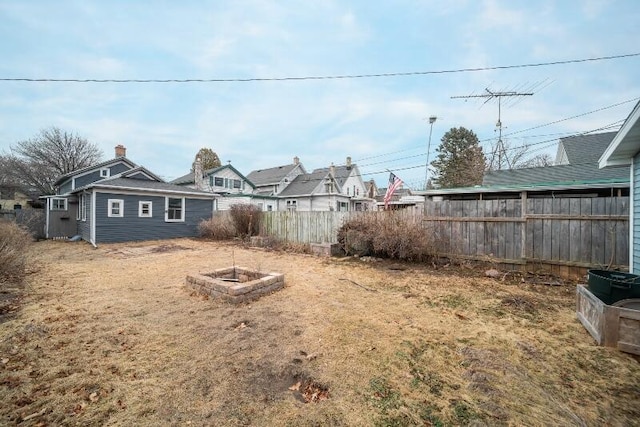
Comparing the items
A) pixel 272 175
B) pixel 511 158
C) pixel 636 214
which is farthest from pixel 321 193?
pixel 636 214

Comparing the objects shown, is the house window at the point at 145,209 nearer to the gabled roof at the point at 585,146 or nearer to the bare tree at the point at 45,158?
the gabled roof at the point at 585,146

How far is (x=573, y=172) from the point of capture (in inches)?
373

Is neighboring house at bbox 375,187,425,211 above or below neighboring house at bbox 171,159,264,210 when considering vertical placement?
below

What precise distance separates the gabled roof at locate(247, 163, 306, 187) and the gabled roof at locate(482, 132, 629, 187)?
21647 mm

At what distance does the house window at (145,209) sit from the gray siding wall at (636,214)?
17.7 m

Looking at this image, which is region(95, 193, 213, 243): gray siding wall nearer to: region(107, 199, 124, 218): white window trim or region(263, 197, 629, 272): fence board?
region(107, 199, 124, 218): white window trim

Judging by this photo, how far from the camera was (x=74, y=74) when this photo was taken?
800cm

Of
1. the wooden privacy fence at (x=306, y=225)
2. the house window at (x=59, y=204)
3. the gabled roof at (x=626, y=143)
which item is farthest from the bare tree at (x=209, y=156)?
the gabled roof at (x=626, y=143)

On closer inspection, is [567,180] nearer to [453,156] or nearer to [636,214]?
[636,214]

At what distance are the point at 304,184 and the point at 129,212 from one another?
56.0ft

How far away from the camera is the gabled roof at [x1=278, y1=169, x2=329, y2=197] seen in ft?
88.1

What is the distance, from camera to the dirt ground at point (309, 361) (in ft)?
A: 6.57

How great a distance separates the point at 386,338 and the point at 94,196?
14.8 m

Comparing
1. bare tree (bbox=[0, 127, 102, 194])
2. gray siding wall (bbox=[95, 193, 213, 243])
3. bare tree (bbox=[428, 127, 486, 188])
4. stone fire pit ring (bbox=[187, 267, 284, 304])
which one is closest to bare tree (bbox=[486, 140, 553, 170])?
bare tree (bbox=[428, 127, 486, 188])
